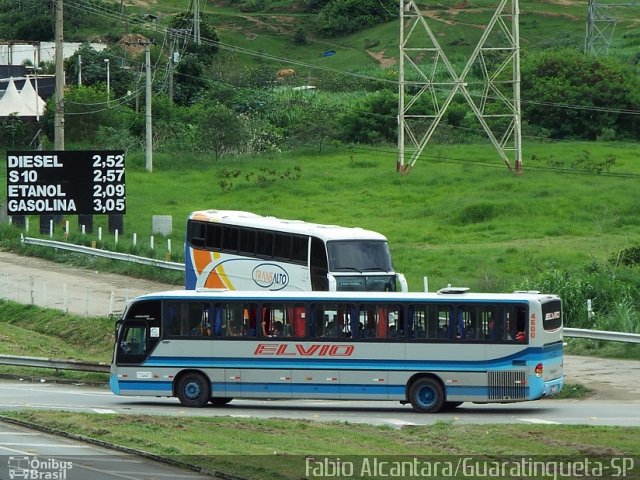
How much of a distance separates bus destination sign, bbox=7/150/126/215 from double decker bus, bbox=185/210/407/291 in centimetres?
1140

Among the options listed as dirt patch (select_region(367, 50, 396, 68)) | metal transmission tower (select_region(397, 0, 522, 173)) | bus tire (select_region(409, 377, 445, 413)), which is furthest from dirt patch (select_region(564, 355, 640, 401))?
dirt patch (select_region(367, 50, 396, 68))

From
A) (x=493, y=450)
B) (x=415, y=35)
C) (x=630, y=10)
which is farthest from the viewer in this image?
(x=630, y=10)

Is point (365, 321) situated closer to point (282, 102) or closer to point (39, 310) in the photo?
point (39, 310)

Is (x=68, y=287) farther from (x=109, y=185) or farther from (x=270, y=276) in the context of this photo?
(x=270, y=276)

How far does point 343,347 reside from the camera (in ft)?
88.1

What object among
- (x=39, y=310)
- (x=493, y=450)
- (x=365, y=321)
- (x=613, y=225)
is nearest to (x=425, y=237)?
(x=613, y=225)

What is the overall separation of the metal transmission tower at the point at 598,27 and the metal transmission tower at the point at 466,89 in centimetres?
557

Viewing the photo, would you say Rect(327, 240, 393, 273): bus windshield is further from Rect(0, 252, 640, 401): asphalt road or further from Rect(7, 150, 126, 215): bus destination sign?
Rect(7, 150, 126, 215): bus destination sign

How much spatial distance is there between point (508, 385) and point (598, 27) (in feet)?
315

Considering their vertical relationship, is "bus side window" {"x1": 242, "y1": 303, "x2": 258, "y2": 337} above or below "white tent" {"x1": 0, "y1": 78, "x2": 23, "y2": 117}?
below

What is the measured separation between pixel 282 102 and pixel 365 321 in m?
62.7

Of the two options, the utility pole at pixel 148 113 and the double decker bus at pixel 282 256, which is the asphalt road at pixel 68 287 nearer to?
the double decker bus at pixel 282 256

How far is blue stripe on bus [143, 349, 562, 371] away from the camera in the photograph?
25688 mm

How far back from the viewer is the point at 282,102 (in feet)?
290
